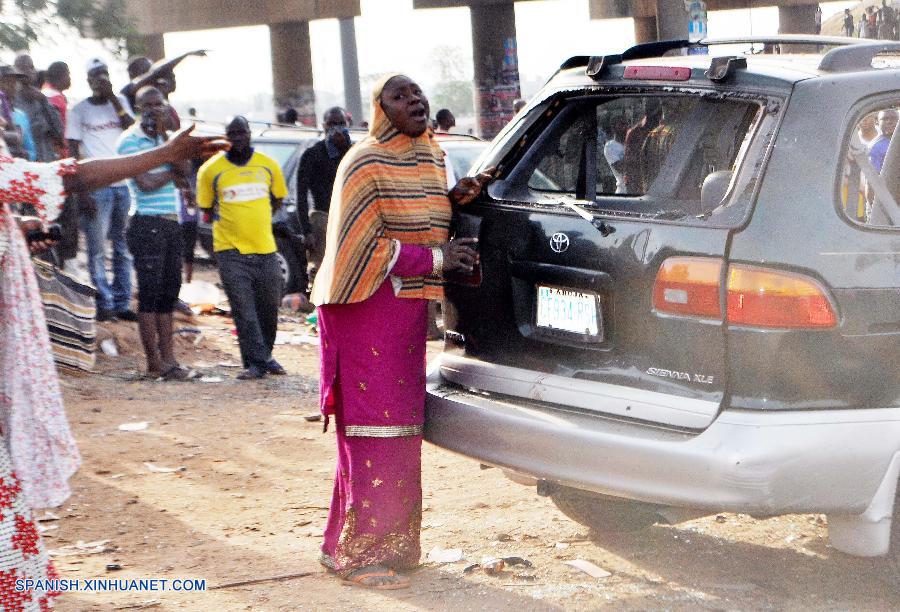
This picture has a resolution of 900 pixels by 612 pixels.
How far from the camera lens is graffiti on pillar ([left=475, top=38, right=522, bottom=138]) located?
23984 millimetres

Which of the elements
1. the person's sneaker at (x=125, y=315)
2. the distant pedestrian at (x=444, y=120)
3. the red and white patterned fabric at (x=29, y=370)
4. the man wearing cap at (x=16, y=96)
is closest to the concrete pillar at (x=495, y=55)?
the distant pedestrian at (x=444, y=120)

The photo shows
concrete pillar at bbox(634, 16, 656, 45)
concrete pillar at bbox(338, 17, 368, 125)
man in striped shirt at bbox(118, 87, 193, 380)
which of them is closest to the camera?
man in striped shirt at bbox(118, 87, 193, 380)

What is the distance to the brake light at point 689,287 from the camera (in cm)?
387

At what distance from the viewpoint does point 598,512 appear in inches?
200

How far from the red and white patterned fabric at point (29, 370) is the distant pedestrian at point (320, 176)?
6.51 m

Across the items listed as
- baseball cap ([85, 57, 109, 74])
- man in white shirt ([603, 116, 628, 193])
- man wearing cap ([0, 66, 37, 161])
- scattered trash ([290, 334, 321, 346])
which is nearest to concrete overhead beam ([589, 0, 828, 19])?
scattered trash ([290, 334, 321, 346])

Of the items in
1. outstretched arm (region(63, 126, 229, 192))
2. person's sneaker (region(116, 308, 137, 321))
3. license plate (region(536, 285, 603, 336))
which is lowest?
person's sneaker (region(116, 308, 137, 321))

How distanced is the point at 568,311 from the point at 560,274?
0.42ft

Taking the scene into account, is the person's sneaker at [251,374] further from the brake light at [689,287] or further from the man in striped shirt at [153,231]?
the brake light at [689,287]

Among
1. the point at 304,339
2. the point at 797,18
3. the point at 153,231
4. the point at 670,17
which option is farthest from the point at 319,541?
the point at 797,18

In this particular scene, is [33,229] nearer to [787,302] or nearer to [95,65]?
[787,302]

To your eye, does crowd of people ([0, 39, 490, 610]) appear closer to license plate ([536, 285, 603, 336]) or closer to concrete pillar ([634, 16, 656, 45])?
license plate ([536, 285, 603, 336])

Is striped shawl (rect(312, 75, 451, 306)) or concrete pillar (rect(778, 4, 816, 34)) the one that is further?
concrete pillar (rect(778, 4, 816, 34))

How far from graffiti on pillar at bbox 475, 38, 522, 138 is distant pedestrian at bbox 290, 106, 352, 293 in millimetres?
13591
